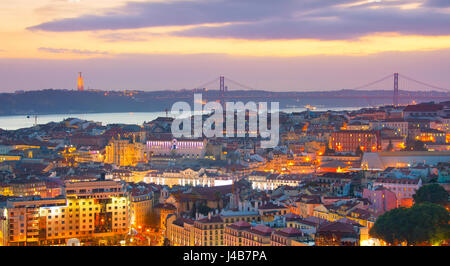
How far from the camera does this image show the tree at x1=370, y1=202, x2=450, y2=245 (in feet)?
28.3

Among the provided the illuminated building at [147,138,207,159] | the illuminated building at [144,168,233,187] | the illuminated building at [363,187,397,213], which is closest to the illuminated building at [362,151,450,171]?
the illuminated building at [144,168,233,187]

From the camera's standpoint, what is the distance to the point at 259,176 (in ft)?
57.1

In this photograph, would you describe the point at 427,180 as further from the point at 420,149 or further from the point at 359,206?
the point at 420,149

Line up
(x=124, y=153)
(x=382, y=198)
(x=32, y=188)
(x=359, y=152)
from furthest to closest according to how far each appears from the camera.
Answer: (x=124, y=153), (x=359, y=152), (x=32, y=188), (x=382, y=198)

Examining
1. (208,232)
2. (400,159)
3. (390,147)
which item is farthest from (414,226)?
(390,147)

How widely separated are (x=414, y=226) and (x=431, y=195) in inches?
91.1

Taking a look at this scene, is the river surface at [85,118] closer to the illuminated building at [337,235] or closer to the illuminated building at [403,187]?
the illuminated building at [403,187]

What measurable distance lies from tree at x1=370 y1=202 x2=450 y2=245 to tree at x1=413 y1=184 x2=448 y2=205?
1759mm

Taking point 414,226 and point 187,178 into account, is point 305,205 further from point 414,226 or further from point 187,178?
point 187,178

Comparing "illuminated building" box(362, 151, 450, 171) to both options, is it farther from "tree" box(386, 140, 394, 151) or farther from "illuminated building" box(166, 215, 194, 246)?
"illuminated building" box(166, 215, 194, 246)

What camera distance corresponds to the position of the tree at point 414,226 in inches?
340

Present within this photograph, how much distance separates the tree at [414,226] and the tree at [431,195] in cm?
176

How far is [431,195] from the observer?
10.9 metres
